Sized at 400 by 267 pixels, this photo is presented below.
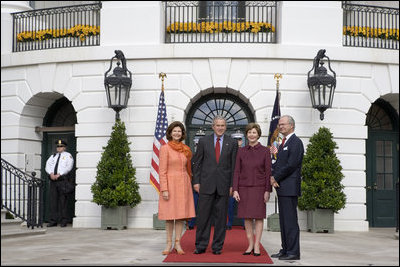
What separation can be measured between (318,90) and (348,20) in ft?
9.97

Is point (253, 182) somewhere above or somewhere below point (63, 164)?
below

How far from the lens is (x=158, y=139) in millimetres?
14133

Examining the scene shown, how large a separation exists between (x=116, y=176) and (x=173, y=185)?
5104 mm

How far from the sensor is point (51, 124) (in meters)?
16.6

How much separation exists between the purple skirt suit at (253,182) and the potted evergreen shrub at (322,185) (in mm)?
5022

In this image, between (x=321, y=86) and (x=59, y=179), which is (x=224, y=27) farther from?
(x=59, y=179)

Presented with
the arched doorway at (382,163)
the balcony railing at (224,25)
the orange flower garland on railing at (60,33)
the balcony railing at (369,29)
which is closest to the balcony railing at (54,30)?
the orange flower garland on railing at (60,33)

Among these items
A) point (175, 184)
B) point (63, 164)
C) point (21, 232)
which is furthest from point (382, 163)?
point (21, 232)

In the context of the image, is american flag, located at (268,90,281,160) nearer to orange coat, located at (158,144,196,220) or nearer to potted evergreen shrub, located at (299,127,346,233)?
potted evergreen shrub, located at (299,127,346,233)

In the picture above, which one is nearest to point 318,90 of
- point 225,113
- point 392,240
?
point 225,113

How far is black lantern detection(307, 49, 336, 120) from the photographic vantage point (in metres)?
13.9

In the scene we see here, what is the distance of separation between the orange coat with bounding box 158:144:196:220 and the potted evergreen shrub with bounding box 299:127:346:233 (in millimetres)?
5322

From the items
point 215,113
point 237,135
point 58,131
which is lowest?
point 237,135

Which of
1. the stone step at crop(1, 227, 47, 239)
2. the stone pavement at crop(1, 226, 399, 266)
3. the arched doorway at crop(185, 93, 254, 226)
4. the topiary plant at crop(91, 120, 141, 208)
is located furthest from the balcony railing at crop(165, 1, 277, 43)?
the stone step at crop(1, 227, 47, 239)
